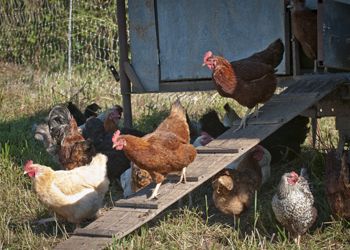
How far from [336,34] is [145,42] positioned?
280 cm

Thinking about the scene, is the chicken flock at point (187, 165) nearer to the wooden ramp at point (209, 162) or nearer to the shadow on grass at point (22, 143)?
the wooden ramp at point (209, 162)

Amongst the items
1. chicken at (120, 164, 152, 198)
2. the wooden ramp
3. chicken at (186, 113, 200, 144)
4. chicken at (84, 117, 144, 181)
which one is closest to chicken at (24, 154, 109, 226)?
chicken at (120, 164, 152, 198)

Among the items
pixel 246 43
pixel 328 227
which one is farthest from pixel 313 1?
pixel 328 227

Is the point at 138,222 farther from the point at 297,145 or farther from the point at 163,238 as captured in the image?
the point at 297,145

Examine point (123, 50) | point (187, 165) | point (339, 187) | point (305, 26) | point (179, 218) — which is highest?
point (305, 26)

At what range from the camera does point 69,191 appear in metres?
7.74

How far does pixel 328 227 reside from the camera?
709 cm

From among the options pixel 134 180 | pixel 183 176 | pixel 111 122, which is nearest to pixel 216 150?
pixel 183 176

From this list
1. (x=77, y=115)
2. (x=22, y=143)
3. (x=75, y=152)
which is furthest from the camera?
(x=77, y=115)

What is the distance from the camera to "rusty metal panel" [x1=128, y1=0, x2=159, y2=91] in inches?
383

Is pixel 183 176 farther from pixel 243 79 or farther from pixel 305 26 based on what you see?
pixel 305 26

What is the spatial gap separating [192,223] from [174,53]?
2708mm

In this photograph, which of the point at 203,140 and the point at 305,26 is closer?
the point at 305,26

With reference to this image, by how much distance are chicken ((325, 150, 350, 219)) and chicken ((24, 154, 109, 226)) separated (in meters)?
2.26
